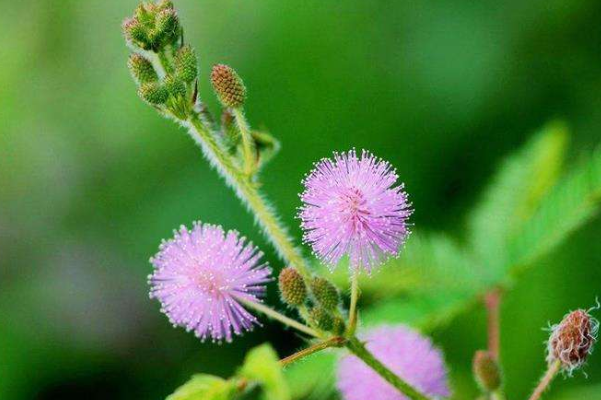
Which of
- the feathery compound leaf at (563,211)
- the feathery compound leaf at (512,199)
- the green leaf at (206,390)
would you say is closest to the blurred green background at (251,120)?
the feathery compound leaf at (512,199)

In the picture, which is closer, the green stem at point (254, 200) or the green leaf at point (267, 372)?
the green leaf at point (267, 372)

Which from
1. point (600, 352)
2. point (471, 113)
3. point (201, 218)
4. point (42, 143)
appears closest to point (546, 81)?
point (471, 113)

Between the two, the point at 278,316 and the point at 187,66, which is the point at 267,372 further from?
the point at 187,66

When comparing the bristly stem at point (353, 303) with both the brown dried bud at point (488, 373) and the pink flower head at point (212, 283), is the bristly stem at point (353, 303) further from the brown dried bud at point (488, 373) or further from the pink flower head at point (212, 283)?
the brown dried bud at point (488, 373)

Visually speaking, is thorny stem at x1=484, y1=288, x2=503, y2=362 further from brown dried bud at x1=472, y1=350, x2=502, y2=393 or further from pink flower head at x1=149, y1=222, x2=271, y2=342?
pink flower head at x1=149, y1=222, x2=271, y2=342

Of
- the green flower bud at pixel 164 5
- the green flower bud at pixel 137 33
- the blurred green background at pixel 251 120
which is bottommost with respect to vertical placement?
the green flower bud at pixel 137 33

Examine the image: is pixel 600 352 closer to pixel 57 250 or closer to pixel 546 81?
pixel 546 81

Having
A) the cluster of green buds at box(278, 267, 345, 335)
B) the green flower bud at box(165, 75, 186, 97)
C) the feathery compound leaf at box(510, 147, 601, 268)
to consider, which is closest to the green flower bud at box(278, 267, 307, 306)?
the cluster of green buds at box(278, 267, 345, 335)
